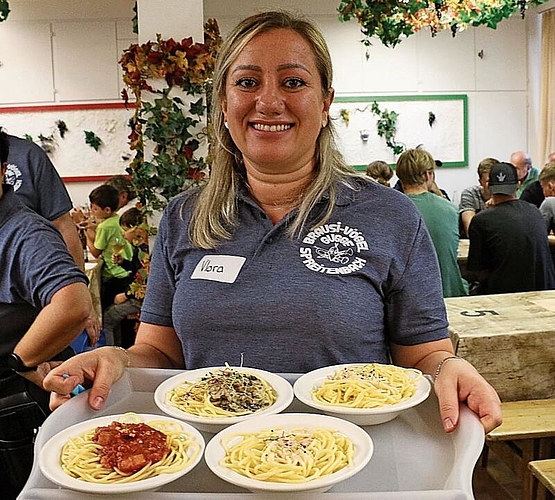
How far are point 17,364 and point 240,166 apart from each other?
2.41ft

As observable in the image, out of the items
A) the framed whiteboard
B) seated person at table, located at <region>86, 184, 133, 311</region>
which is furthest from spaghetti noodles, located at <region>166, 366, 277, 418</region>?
the framed whiteboard

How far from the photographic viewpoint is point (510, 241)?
13.0 ft

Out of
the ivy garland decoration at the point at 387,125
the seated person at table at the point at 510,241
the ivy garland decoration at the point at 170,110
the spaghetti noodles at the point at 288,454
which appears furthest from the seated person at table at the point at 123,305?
the spaghetti noodles at the point at 288,454

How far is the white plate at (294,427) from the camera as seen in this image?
834 millimetres

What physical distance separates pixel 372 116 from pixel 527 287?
142 inches

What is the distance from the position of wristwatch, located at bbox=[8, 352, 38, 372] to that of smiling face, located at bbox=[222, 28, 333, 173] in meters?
0.78

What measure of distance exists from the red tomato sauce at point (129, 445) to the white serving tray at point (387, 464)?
50 mm

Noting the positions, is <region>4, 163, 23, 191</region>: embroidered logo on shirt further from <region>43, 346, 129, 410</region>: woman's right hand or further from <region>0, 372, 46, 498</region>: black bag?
<region>43, 346, 129, 410</region>: woman's right hand

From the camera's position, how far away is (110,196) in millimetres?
5293

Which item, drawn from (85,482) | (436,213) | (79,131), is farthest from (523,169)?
→ (85,482)

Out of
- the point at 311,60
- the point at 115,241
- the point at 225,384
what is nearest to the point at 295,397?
the point at 225,384

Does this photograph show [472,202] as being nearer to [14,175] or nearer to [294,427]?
[14,175]

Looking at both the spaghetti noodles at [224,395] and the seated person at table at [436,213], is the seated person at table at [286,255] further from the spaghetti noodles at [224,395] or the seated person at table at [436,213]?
the seated person at table at [436,213]

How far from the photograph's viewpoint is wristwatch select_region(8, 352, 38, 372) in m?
1.68
